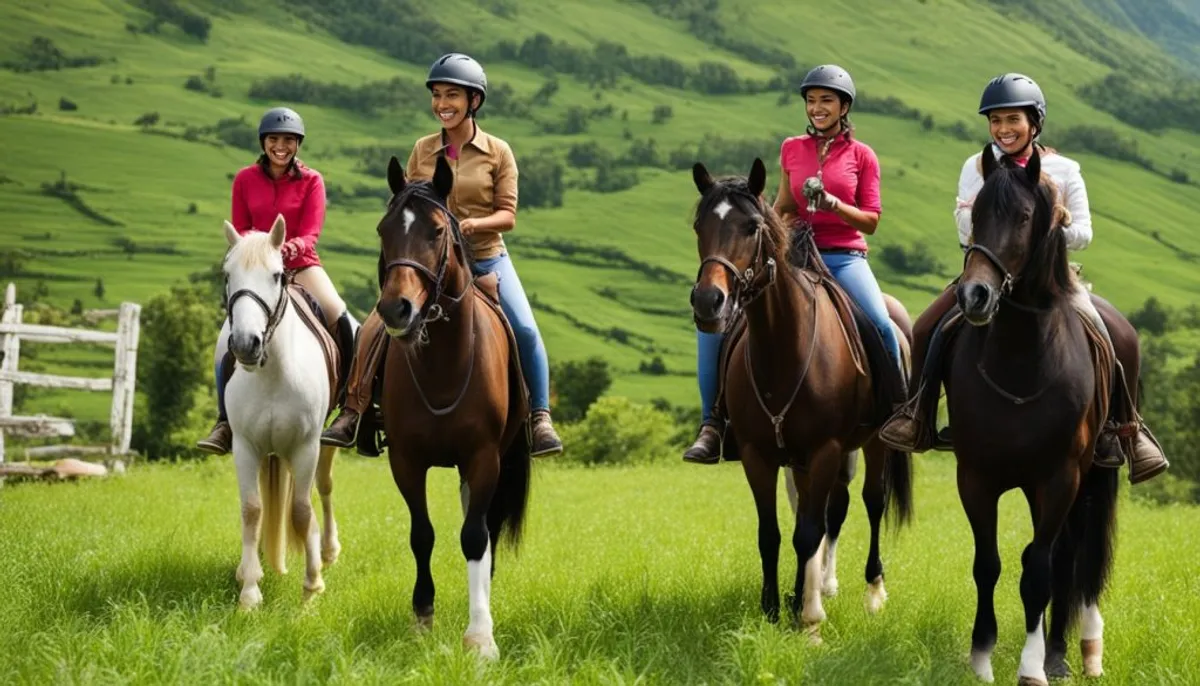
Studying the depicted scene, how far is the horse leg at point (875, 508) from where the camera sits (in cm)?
1005

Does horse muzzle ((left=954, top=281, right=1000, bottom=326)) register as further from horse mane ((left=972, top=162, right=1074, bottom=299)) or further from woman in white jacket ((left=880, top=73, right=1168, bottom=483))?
woman in white jacket ((left=880, top=73, right=1168, bottom=483))

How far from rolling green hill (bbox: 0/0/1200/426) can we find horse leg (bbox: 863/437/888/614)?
283 ft

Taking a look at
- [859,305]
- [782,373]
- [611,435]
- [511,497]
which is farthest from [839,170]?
[611,435]

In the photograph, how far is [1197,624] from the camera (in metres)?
8.38

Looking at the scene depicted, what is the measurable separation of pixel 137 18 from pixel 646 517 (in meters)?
188

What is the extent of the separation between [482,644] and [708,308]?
2459 mm

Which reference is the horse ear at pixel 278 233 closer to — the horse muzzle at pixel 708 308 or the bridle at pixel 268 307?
the bridle at pixel 268 307

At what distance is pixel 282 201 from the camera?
10.1 m

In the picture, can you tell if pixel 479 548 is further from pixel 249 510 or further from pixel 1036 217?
pixel 1036 217

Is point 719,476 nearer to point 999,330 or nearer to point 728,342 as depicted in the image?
point 728,342

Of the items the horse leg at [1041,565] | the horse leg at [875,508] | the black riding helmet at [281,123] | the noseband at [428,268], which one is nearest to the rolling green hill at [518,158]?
the horse leg at [875,508]

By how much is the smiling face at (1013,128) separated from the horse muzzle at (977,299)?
5.34ft

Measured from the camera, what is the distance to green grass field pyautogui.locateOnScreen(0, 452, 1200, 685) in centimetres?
674

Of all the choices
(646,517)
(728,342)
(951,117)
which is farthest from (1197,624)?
(951,117)
